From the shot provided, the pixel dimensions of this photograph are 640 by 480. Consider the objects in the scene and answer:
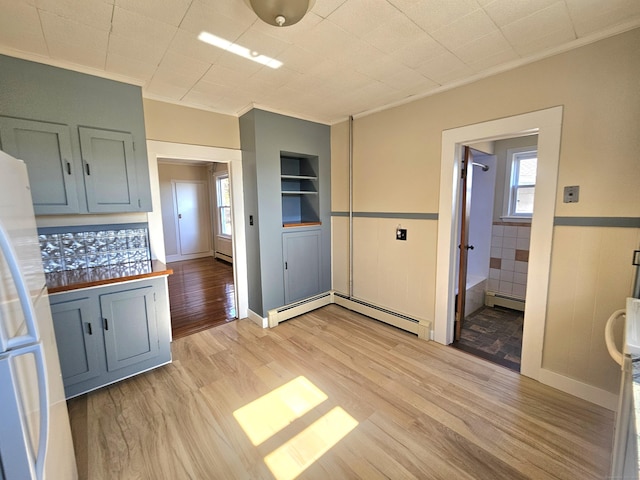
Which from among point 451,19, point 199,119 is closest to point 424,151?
point 451,19

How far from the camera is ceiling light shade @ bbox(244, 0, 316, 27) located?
4.22ft

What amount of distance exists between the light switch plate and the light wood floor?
4.66 feet

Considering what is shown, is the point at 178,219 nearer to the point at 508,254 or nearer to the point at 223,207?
the point at 223,207

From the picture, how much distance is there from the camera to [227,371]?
2371 mm

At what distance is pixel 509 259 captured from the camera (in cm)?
364

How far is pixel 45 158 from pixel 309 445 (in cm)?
269

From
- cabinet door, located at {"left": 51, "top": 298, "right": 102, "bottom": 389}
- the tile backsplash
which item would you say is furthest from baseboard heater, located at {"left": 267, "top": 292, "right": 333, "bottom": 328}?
cabinet door, located at {"left": 51, "top": 298, "right": 102, "bottom": 389}

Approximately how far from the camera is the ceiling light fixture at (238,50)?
1.75m

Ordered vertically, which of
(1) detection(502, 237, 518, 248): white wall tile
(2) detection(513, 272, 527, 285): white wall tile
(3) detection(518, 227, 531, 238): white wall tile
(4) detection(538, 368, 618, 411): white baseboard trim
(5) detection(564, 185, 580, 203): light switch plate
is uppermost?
(5) detection(564, 185, 580, 203): light switch plate

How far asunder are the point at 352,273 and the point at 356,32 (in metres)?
2.60

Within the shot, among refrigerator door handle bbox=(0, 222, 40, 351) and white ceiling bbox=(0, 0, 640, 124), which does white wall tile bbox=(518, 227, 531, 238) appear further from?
refrigerator door handle bbox=(0, 222, 40, 351)

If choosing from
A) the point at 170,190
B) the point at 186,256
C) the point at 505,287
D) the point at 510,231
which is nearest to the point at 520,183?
the point at 510,231

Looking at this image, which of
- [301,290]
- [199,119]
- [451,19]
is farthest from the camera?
[301,290]

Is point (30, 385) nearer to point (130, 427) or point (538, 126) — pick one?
point (130, 427)
